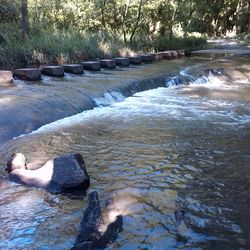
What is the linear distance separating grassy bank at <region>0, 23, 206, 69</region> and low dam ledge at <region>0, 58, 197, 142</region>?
5.15ft

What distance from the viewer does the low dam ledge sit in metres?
6.94

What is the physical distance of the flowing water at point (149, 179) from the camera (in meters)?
3.62

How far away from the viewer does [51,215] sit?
3.94m

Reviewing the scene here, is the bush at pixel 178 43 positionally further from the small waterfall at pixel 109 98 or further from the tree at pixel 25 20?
the small waterfall at pixel 109 98

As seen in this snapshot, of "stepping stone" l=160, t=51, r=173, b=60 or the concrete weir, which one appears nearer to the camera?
the concrete weir

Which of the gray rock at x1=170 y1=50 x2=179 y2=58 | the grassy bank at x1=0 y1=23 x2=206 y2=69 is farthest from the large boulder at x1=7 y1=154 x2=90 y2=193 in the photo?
the gray rock at x1=170 y1=50 x2=179 y2=58

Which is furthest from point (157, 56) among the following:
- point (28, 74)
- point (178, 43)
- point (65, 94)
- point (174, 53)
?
point (65, 94)

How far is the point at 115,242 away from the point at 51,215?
0.77m

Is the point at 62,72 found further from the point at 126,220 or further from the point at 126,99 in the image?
the point at 126,220

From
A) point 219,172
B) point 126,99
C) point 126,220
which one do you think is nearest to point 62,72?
point 126,99

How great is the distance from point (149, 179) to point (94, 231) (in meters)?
1.54

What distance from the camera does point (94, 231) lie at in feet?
11.0

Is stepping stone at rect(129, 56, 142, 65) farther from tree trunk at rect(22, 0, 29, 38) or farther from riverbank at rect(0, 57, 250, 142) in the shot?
tree trunk at rect(22, 0, 29, 38)

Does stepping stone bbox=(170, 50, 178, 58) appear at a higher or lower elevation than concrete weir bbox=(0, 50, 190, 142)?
lower
